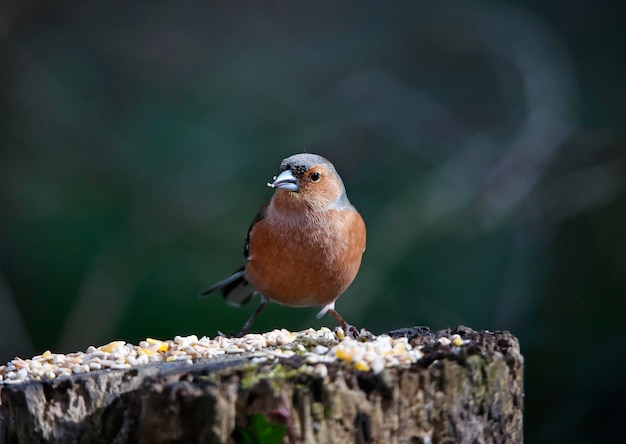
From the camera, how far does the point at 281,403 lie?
2523mm

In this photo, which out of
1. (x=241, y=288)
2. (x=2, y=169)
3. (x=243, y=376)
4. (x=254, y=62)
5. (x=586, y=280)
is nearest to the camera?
(x=243, y=376)

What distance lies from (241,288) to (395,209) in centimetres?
258

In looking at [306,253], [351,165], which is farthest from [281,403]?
[351,165]

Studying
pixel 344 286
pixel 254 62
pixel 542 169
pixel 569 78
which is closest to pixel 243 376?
pixel 344 286

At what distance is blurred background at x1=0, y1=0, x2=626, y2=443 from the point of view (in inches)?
311

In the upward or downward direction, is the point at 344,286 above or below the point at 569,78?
below

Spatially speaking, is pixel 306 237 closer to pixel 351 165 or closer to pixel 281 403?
pixel 281 403

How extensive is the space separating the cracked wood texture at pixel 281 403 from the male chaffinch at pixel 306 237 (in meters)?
2.22

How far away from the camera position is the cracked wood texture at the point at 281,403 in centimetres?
252

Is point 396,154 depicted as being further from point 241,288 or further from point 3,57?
point 3,57

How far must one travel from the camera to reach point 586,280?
304 inches

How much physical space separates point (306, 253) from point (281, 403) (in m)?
2.76

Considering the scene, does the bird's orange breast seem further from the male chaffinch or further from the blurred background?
the blurred background

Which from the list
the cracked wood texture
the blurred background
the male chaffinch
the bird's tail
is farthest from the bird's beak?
the blurred background
